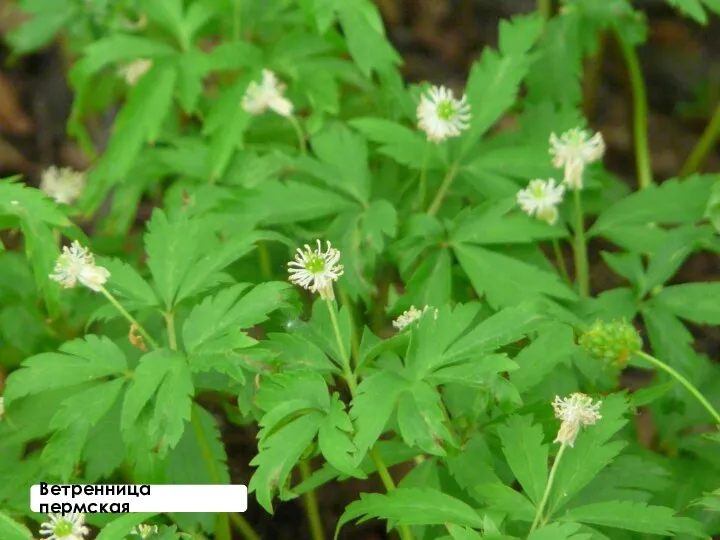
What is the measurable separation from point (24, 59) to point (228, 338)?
9.99ft

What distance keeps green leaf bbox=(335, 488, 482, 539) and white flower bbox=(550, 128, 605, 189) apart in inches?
34.5

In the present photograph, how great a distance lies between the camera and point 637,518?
149 cm

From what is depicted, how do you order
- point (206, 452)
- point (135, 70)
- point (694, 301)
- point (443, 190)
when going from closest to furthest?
point (206, 452), point (694, 301), point (443, 190), point (135, 70)

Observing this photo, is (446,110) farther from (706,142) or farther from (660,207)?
(706,142)

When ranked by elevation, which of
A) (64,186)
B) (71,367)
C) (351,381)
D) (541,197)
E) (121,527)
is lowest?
(121,527)

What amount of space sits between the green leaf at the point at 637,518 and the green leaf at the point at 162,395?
735 mm

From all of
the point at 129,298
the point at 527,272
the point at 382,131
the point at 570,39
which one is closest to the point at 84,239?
the point at 129,298

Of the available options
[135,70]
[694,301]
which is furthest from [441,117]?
[135,70]

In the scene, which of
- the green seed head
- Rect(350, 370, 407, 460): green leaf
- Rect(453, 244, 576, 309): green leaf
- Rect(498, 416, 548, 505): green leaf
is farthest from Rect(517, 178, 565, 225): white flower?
Rect(350, 370, 407, 460): green leaf

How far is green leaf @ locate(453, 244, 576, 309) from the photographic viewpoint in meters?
1.87

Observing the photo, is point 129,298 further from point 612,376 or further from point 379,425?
point 612,376

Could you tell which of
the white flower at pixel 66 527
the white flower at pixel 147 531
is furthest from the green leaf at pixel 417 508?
the white flower at pixel 66 527

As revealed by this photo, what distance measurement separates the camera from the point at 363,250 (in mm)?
1990

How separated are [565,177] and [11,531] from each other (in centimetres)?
145
